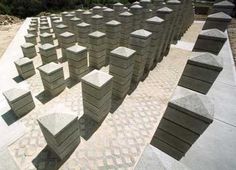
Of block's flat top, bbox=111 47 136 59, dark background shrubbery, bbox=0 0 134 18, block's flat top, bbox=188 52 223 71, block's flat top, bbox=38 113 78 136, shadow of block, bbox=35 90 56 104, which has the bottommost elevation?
dark background shrubbery, bbox=0 0 134 18

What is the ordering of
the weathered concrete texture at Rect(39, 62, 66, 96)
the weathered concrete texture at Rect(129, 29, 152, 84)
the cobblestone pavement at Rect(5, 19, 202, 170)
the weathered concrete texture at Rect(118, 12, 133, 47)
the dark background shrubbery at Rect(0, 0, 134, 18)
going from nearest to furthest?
1. the cobblestone pavement at Rect(5, 19, 202, 170)
2. the weathered concrete texture at Rect(39, 62, 66, 96)
3. the weathered concrete texture at Rect(129, 29, 152, 84)
4. the weathered concrete texture at Rect(118, 12, 133, 47)
5. the dark background shrubbery at Rect(0, 0, 134, 18)

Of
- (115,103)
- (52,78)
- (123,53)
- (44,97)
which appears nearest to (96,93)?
(115,103)

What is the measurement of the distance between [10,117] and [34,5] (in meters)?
27.0

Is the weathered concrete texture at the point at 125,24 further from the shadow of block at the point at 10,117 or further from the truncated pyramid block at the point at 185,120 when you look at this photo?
the truncated pyramid block at the point at 185,120

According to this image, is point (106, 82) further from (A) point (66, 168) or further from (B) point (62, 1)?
(B) point (62, 1)

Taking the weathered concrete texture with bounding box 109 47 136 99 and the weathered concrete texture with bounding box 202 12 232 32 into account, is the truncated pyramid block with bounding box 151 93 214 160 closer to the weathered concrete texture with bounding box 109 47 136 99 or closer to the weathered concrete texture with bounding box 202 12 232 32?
the weathered concrete texture with bounding box 109 47 136 99

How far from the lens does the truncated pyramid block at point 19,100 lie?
199 inches

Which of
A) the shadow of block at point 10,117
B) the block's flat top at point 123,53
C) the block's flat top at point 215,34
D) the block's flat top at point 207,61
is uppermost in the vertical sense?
the block's flat top at point 215,34

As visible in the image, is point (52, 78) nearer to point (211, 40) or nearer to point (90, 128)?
point (90, 128)

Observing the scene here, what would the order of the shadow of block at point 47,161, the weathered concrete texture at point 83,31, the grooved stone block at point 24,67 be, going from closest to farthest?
the shadow of block at point 47,161, the grooved stone block at point 24,67, the weathered concrete texture at point 83,31

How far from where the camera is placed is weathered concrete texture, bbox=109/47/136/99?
5.63m

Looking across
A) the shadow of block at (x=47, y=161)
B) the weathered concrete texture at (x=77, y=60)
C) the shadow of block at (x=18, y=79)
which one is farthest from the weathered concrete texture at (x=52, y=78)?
the shadow of block at (x=47, y=161)

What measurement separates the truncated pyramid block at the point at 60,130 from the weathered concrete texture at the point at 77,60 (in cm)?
358

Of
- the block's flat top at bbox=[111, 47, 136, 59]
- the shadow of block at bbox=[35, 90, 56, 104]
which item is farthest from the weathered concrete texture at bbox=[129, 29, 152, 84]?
the shadow of block at bbox=[35, 90, 56, 104]
